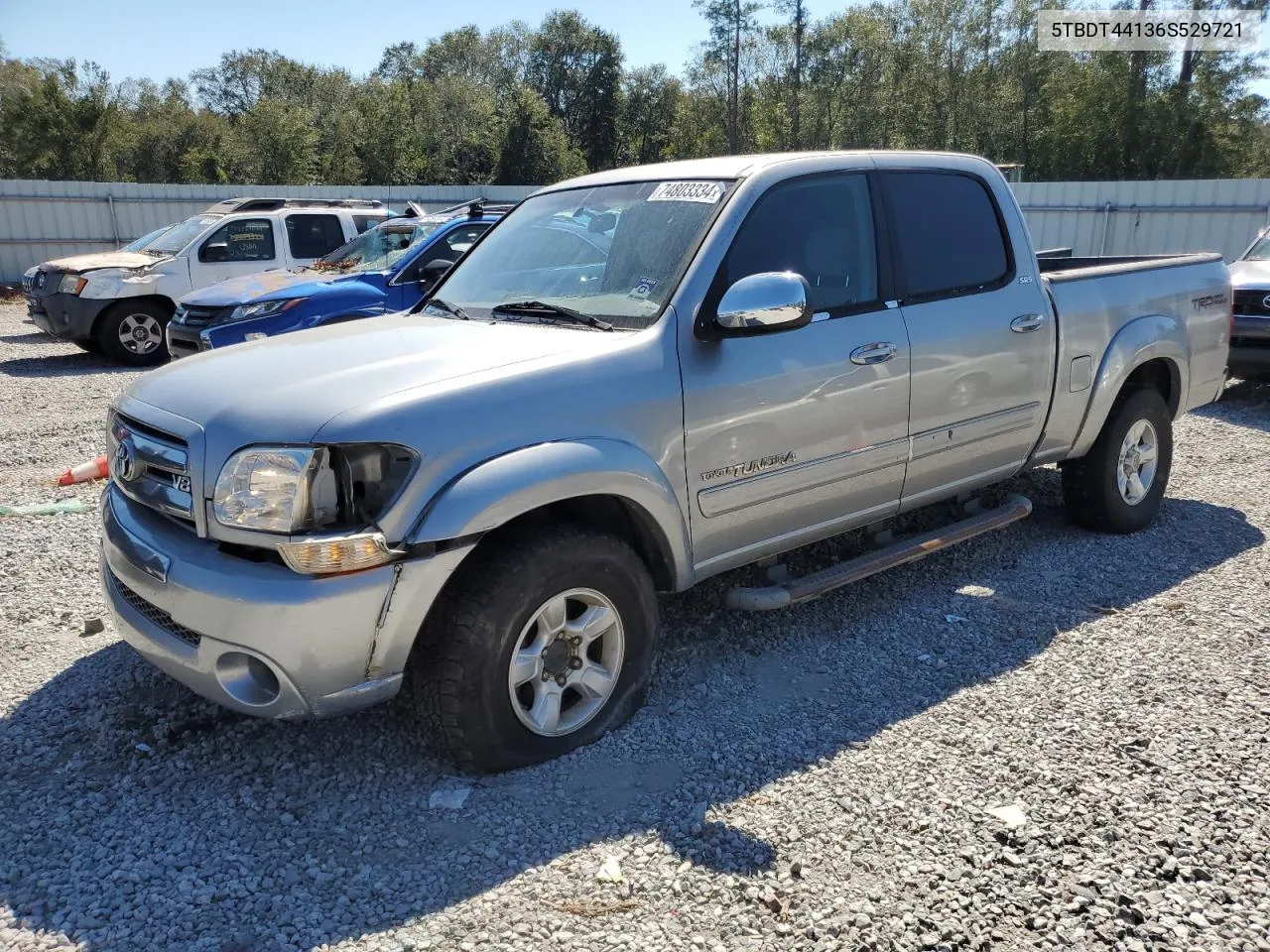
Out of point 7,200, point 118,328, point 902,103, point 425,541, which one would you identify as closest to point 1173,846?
point 425,541

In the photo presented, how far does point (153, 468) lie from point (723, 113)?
193 ft

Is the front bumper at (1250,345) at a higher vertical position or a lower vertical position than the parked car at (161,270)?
lower

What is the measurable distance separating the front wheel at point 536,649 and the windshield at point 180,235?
11302 mm

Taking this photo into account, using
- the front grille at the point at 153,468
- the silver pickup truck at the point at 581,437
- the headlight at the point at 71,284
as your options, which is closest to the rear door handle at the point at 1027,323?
the silver pickup truck at the point at 581,437

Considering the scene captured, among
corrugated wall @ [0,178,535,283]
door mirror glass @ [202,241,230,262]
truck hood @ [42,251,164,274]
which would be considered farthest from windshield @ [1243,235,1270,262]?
corrugated wall @ [0,178,535,283]

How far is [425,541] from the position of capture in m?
2.84

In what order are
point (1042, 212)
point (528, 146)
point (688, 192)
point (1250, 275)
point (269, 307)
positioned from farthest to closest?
point (528, 146)
point (1042, 212)
point (1250, 275)
point (269, 307)
point (688, 192)

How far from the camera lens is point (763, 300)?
11.1 ft

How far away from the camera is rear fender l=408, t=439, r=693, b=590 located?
286 centimetres

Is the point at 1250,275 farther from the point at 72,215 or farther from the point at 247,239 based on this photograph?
the point at 72,215

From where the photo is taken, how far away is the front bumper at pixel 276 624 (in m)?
2.76

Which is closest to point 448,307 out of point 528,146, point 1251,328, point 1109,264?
point 1109,264

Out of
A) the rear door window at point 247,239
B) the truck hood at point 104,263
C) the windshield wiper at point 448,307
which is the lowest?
the windshield wiper at point 448,307

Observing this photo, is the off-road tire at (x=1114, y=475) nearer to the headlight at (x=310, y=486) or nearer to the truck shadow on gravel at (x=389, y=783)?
the truck shadow on gravel at (x=389, y=783)
